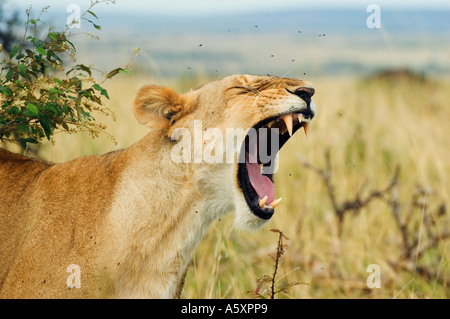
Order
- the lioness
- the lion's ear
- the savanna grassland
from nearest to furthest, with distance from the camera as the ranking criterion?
1. the lioness
2. the lion's ear
3. the savanna grassland

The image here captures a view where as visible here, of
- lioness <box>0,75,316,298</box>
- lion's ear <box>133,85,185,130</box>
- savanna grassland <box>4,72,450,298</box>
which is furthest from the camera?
savanna grassland <box>4,72,450,298</box>

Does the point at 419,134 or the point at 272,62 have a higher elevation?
the point at 419,134

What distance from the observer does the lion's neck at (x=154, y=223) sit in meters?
3.13

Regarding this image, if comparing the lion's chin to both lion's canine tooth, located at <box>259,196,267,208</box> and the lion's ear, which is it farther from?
the lion's ear

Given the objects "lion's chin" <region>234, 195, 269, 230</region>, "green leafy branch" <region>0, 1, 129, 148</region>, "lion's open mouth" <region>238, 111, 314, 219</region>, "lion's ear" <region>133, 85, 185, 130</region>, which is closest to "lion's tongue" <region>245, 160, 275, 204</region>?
"lion's open mouth" <region>238, 111, 314, 219</region>

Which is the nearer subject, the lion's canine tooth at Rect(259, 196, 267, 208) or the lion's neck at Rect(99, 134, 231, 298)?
the lion's neck at Rect(99, 134, 231, 298)

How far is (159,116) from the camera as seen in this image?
330 cm

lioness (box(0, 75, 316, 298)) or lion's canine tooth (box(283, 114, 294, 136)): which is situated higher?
lion's canine tooth (box(283, 114, 294, 136))

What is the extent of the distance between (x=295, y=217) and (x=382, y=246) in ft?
2.85

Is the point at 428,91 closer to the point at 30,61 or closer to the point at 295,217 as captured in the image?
the point at 295,217

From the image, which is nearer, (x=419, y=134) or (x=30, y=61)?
(x=30, y=61)

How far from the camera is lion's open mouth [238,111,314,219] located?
10.6ft

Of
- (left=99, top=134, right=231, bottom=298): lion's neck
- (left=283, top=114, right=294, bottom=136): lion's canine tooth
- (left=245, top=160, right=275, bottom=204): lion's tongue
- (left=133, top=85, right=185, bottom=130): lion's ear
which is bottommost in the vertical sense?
(left=99, top=134, right=231, bottom=298): lion's neck
